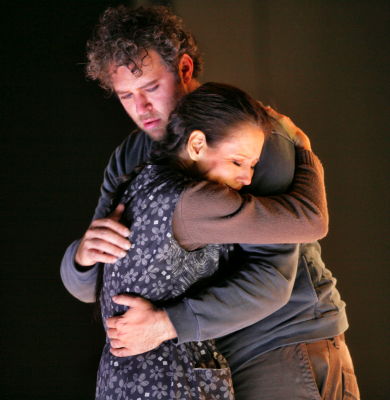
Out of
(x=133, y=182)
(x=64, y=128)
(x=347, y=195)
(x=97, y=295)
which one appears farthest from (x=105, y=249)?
(x=347, y=195)

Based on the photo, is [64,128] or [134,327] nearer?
[134,327]

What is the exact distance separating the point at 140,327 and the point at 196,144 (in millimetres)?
419

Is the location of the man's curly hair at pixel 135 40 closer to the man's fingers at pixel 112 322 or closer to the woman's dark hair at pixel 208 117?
the woman's dark hair at pixel 208 117

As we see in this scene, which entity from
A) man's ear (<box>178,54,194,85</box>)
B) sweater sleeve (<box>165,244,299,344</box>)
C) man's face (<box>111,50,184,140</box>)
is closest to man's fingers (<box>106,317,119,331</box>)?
sweater sleeve (<box>165,244,299,344</box>)

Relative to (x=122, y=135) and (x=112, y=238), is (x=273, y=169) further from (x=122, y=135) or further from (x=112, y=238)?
(x=122, y=135)

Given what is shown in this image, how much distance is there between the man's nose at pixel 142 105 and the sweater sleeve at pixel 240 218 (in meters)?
0.49

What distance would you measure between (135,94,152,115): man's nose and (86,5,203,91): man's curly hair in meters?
0.07

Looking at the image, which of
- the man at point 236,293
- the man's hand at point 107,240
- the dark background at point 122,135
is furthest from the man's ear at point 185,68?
the man's hand at point 107,240

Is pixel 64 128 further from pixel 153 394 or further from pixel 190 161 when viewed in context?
pixel 153 394

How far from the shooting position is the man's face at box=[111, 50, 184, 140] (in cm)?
161

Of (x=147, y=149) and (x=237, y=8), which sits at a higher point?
(x=237, y=8)

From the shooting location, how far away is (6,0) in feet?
6.55

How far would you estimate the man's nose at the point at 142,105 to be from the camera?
1617 mm

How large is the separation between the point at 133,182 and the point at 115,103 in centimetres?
89
